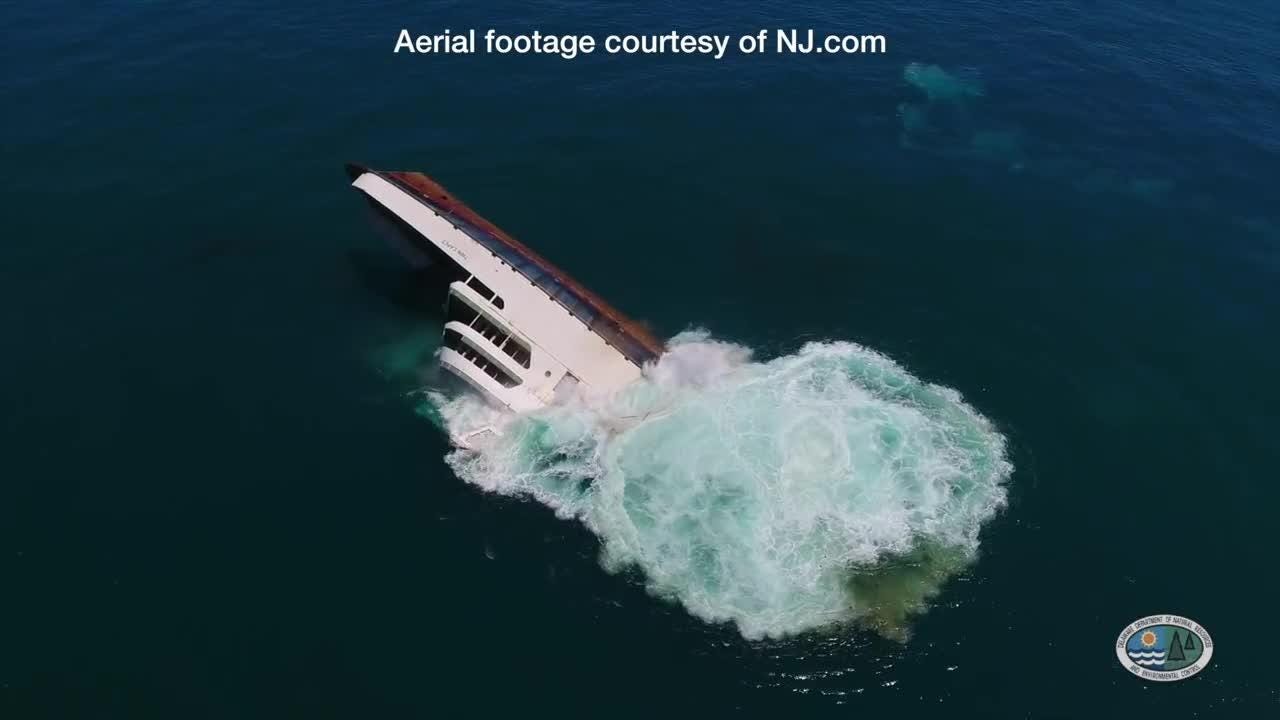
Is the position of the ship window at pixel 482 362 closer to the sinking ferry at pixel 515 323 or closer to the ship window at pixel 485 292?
the sinking ferry at pixel 515 323

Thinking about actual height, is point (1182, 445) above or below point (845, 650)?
above

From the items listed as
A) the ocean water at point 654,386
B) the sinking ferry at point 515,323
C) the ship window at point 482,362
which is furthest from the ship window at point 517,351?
the ocean water at point 654,386

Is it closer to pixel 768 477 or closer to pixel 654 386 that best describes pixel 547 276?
pixel 654 386

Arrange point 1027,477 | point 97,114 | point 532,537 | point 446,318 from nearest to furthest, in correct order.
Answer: point 532,537
point 1027,477
point 446,318
point 97,114

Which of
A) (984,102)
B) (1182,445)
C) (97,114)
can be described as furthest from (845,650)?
(97,114)

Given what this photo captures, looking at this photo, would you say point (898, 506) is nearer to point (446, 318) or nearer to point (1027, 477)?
point (1027, 477)

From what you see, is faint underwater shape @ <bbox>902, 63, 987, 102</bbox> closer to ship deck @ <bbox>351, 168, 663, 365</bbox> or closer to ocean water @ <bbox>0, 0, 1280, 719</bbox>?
ocean water @ <bbox>0, 0, 1280, 719</bbox>
